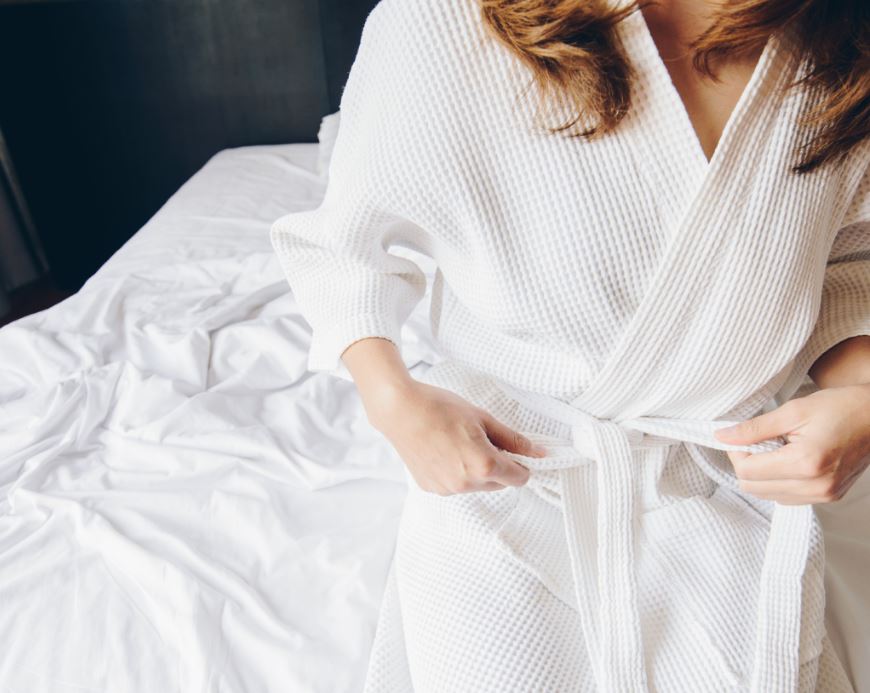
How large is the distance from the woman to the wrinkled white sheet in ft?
0.50

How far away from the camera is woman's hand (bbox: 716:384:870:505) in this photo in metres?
0.52

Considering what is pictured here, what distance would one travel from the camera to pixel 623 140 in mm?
509

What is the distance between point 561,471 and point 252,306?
0.77 meters

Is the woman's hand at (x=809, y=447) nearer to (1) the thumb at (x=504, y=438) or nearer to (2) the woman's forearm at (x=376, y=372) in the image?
(1) the thumb at (x=504, y=438)

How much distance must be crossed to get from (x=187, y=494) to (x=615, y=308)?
584 millimetres

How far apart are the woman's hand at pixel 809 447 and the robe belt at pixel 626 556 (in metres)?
0.02

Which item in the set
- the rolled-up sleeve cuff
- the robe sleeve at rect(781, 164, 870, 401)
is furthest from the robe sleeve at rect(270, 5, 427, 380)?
the robe sleeve at rect(781, 164, 870, 401)

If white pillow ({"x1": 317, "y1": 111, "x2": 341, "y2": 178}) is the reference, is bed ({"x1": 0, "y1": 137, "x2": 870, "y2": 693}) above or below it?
below

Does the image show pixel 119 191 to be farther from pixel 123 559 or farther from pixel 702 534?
pixel 702 534

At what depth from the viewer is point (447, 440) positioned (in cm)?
54

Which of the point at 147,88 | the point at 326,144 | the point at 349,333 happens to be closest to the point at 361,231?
the point at 349,333

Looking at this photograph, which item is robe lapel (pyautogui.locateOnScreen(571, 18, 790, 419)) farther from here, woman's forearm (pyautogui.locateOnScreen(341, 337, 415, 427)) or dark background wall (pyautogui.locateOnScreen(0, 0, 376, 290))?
dark background wall (pyautogui.locateOnScreen(0, 0, 376, 290))

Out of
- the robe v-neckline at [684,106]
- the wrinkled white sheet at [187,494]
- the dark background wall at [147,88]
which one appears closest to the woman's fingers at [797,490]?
the robe v-neckline at [684,106]

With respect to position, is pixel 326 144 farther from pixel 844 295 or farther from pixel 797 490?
pixel 797 490
